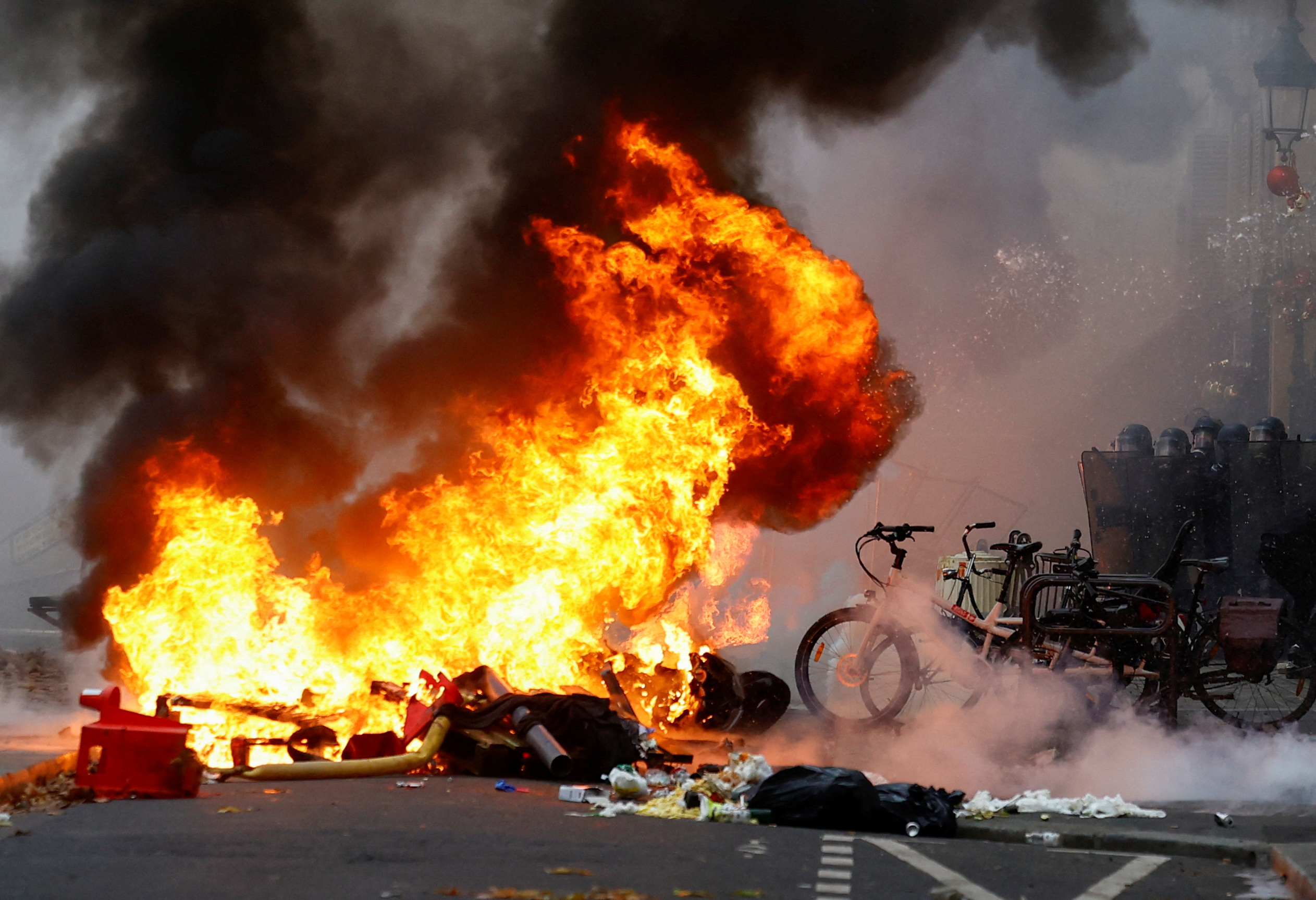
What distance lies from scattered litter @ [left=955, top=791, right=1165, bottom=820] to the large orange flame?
3.11 metres

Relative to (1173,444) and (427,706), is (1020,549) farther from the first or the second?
(1173,444)

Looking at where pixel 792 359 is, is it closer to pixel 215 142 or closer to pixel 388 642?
pixel 388 642

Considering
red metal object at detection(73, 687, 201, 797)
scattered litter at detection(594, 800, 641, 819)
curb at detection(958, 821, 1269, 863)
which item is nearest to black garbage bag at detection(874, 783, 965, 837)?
curb at detection(958, 821, 1269, 863)

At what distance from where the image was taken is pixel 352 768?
24.7 ft

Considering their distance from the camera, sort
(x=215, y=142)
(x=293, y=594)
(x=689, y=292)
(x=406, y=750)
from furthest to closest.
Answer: (x=215, y=142) → (x=689, y=292) → (x=293, y=594) → (x=406, y=750)

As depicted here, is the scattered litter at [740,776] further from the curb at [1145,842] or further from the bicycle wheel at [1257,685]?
the bicycle wheel at [1257,685]

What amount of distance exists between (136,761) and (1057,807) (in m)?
5.09

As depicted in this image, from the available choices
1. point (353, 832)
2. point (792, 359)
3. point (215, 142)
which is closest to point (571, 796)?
point (353, 832)

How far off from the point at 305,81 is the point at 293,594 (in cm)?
581

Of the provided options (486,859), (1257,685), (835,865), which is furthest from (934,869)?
(1257,685)

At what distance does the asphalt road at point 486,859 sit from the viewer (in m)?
4.79

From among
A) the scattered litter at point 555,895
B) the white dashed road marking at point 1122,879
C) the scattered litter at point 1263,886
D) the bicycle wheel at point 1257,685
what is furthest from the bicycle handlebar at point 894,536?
the scattered litter at point 555,895

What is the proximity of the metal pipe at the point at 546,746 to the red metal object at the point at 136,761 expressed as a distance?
6.40 ft

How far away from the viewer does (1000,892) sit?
199 inches
